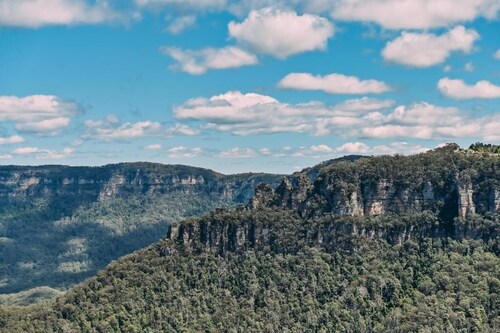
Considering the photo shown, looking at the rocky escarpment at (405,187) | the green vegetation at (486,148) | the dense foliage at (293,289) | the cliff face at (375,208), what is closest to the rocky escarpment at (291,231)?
the cliff face at (375,208)

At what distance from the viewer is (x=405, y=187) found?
531 feet

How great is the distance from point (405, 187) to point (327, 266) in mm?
27176

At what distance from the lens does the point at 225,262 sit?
163250 millimetres

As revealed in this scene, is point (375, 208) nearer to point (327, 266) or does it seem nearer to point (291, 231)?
point (327, 266)

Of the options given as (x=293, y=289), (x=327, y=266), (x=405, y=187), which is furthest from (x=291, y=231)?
(x=405, y=187)

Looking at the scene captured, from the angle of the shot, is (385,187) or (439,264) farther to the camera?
(385,187)

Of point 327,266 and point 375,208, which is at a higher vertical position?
point 375,208

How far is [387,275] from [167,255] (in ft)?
174

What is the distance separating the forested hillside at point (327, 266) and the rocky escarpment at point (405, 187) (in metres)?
0.27

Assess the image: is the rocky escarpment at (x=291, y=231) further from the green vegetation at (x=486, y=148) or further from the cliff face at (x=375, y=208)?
the green vegetation at (x=486, y=148)

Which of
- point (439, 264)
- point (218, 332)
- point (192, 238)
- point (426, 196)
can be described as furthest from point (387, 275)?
point (192, 238)

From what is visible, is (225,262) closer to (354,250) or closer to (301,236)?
(301,236)

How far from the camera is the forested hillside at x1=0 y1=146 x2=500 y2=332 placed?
138875 mm

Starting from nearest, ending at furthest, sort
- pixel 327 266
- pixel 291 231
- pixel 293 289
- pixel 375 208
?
pixel 293 289
pixel 327 266
pixel 375 208
pixel 291 231
